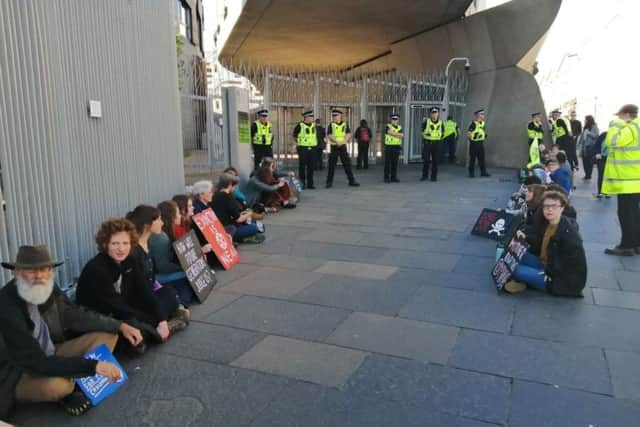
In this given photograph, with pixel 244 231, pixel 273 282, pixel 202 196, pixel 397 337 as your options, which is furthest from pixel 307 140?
pixel 397 337

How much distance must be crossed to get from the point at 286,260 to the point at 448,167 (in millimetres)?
12336

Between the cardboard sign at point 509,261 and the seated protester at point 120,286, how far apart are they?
10.2 feet

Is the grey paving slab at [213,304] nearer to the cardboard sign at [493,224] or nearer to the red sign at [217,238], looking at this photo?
the red sign at [217,238]

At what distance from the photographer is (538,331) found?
13.0 feet

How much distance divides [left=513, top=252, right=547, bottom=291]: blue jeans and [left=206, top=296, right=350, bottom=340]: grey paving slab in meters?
1.75

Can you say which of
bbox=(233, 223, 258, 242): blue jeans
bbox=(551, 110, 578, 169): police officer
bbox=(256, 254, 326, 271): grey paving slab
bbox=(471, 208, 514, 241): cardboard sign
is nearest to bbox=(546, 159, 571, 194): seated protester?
bbox=(471, 208, 514, 241): cardboard sign

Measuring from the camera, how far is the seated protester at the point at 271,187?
9.00 metres

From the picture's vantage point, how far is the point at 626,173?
6.16 m

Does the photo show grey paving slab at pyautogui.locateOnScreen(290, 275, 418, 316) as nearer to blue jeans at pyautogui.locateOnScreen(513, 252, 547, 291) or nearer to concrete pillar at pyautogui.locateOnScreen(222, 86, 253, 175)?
blue jeans at pyautogui.locateOnScreen(513, 252, 547, 291)

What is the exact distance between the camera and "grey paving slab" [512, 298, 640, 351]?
3818 mm

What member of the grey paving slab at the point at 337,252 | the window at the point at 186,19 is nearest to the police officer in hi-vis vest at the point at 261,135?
the grey paving slab at the point at 337,252

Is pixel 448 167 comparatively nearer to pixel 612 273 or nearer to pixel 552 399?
pixel 612 273

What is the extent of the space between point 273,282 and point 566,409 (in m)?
3.05

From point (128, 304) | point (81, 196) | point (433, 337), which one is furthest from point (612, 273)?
point (81, 196)
